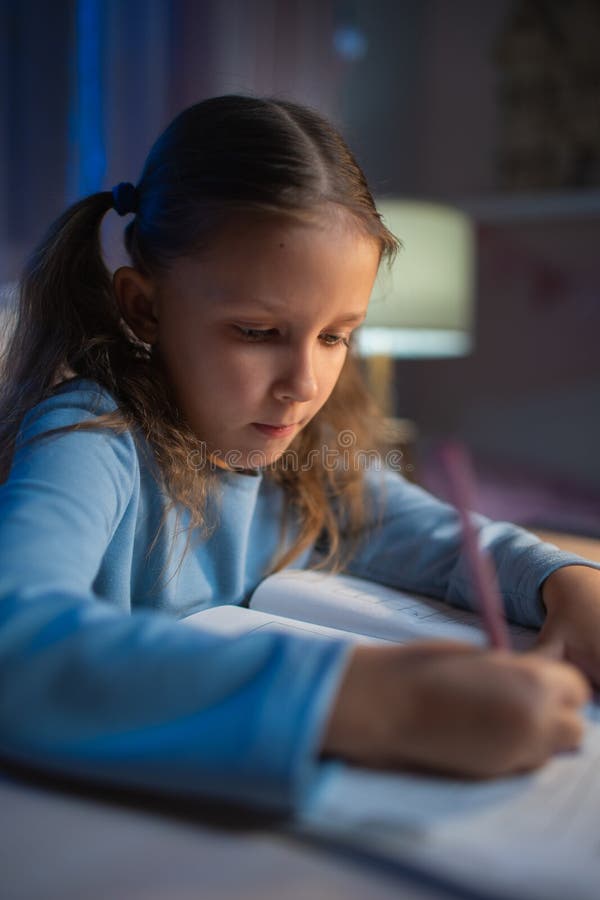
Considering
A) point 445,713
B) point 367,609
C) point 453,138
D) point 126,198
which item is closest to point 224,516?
point 367,609

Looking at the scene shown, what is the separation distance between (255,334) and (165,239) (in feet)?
0.37

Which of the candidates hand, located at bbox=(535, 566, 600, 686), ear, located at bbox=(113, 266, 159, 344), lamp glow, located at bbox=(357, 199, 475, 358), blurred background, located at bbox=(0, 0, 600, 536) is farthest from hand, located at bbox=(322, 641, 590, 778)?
lamp glow, located at bbox=(357, 199, 475, 358)

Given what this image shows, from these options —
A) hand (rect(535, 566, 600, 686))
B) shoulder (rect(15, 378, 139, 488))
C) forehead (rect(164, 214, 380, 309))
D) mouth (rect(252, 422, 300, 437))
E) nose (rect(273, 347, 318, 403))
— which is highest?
forehead (rect(164, 214, 380, 309))

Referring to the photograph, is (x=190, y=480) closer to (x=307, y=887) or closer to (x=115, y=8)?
(x=307, y=887)

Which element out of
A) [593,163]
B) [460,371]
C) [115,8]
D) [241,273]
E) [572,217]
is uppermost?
[115,8]

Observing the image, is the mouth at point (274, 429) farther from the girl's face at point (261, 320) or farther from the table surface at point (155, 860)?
the table surface at point (155, 860)

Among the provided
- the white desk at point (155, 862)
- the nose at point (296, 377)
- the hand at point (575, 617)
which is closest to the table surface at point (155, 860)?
the white desk at point (155, 862)

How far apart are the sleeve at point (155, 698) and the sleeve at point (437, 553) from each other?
32cm

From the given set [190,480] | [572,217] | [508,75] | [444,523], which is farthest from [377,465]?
[508,75]

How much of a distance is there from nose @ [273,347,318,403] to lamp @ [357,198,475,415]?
1.11 m

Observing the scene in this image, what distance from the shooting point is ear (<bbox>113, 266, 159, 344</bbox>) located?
62cm

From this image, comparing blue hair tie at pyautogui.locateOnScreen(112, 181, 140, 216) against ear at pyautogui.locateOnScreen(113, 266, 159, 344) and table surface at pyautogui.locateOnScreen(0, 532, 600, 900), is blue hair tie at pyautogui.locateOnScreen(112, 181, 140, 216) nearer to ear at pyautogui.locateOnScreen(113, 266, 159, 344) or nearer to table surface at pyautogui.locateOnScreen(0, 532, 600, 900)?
ear at pyautogui.locateOnScreen(113, 266, 159, 344)

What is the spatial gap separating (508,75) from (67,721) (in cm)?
241

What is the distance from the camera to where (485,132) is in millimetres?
2348
